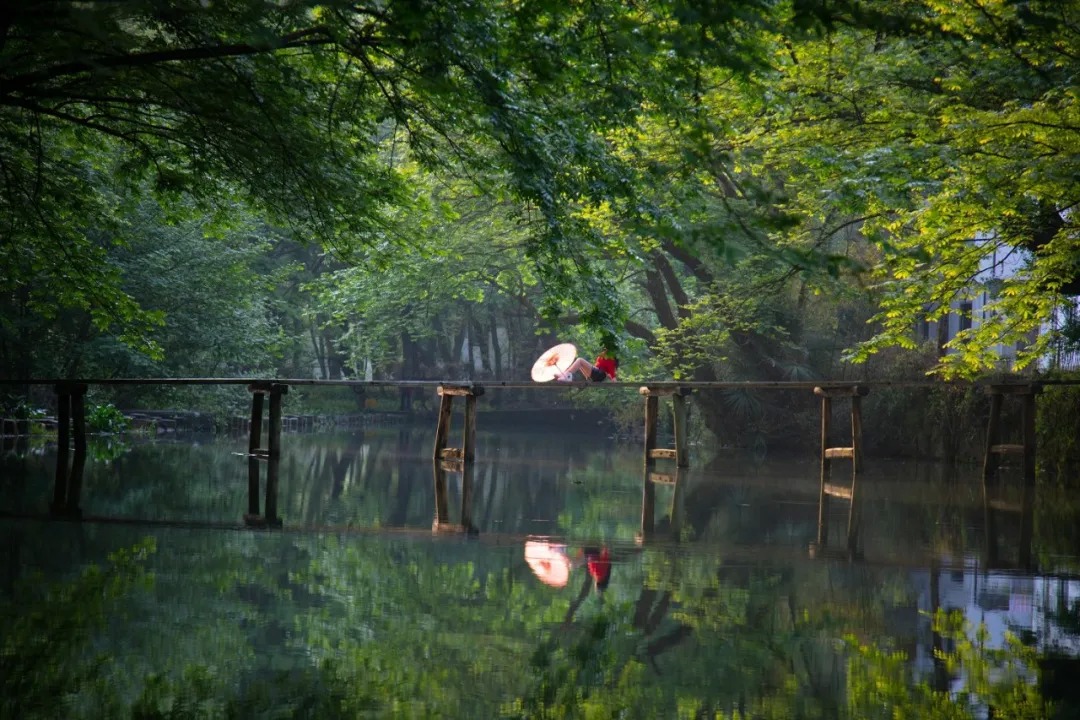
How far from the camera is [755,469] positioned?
23062 mm

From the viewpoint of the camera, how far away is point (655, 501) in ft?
53.1

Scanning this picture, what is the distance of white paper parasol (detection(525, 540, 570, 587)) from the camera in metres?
9.39

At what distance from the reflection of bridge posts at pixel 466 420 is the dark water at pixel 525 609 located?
5429 mm

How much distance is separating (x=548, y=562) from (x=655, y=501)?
19.9 ft

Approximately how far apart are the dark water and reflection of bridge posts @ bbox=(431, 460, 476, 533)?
0.11 metres

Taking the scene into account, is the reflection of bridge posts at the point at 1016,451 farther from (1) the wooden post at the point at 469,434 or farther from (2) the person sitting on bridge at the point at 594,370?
(1) the wooden post at the point at 469,434

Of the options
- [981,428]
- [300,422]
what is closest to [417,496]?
[981,428]

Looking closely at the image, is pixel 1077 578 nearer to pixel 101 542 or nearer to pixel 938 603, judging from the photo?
pixel 938 603

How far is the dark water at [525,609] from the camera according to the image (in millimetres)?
5938

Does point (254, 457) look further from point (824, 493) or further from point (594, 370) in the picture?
point (824, 493)

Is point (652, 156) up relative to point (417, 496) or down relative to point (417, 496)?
up

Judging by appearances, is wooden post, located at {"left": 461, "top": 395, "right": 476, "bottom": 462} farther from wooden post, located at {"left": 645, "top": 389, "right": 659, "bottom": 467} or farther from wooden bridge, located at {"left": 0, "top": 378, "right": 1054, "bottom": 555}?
wooden post, located at {"left": 645, "top": 389, "right": 659, "bottom": 467}

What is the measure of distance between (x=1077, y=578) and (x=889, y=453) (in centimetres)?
1847

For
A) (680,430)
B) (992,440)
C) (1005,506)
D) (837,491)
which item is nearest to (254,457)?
(680,430)
